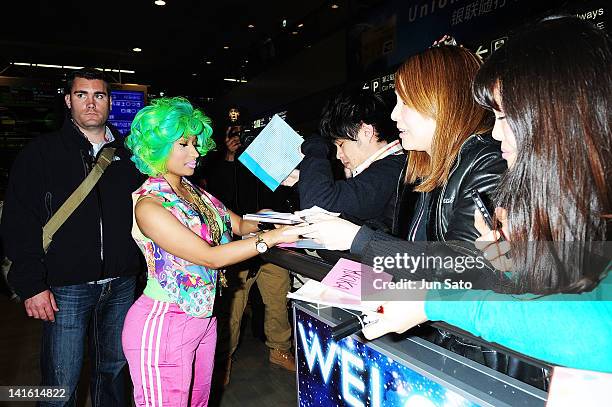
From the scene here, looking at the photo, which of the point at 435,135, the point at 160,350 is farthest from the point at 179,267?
the point at 435,135

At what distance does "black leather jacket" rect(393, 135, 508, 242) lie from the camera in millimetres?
940

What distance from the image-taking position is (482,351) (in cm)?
89

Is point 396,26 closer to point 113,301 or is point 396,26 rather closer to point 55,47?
point 113,301

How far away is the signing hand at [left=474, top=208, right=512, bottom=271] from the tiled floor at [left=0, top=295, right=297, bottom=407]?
2229 millimetres

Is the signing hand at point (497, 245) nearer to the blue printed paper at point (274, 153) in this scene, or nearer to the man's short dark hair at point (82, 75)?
the blue printed paper at point (274, 153)

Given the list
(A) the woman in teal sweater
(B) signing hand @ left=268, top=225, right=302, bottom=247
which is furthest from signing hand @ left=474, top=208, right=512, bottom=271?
(B) signing hand @ left=268, top=225, right=302, bottom=247

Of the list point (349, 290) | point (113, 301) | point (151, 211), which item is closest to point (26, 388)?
point (113, 301)

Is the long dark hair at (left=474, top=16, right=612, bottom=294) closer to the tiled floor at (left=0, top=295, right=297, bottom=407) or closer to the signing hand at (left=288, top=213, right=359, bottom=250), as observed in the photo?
the signing hand at (left=288, top=213, right=359, bottom=250)

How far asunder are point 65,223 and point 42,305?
1.24 ft

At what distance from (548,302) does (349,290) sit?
392 mm

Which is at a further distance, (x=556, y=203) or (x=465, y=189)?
(x=465, y=189)

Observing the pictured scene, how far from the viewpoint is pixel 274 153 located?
199cm

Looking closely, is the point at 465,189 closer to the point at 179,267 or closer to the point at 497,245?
the point at 497,245

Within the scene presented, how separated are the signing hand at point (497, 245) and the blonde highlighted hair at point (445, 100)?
319 mm
